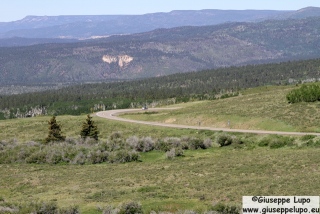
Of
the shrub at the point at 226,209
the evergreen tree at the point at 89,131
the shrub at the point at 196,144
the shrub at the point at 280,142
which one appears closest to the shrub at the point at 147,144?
the shrub at the point at 196,144

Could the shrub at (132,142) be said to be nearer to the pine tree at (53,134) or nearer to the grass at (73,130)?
the grass at (73,130)

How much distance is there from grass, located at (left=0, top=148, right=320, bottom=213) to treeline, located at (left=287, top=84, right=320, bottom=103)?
29.0 meters

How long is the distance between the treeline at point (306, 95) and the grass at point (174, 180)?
2899 cm

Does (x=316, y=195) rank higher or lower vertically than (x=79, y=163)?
higher

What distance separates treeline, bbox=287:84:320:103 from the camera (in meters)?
86.7

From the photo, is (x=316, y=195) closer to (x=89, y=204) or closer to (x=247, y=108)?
(x=89, y=204)


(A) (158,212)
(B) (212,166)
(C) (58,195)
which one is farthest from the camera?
(B) (212,166)

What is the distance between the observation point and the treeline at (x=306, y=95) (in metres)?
86.7

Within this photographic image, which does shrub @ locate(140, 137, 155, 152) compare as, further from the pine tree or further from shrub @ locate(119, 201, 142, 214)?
shrub @ locate(119, 201, 142, 214)

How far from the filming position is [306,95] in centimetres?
8756

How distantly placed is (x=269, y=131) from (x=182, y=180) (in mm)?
31742

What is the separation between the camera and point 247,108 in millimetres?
95188

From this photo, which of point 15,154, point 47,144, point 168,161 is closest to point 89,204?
point 168,161

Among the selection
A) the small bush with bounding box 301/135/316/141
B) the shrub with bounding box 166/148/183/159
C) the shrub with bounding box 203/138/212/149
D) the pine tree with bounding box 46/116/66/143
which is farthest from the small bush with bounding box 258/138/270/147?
the pine tree with bounding box 46/116/66/143
